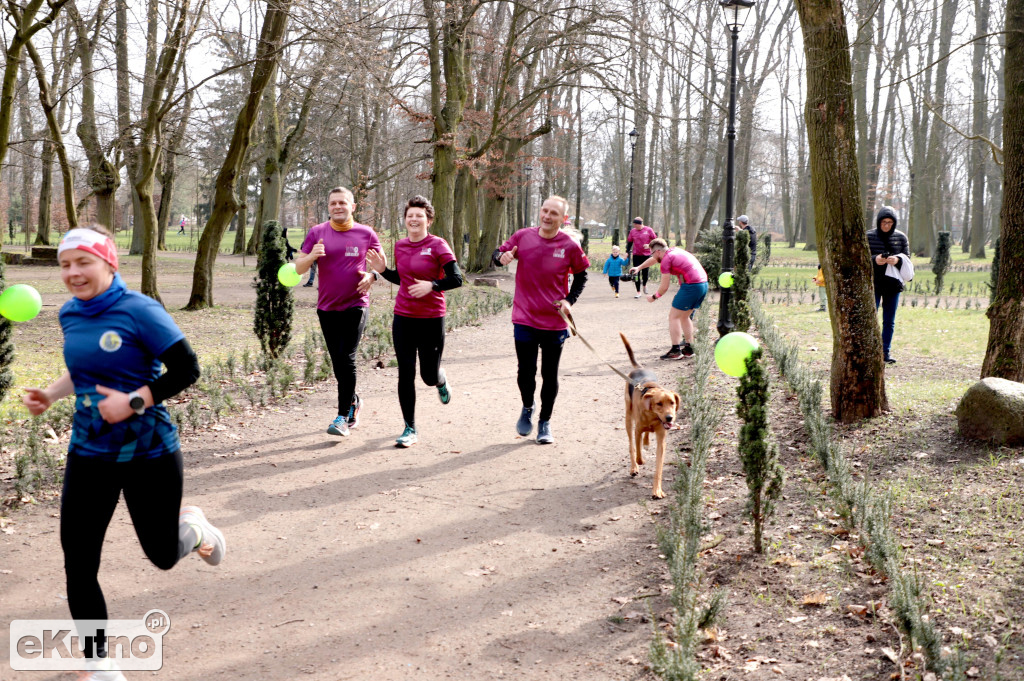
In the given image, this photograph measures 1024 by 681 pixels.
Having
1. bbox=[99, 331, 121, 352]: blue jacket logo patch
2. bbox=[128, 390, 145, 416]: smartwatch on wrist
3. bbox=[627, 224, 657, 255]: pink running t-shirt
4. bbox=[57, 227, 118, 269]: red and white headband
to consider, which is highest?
bbox=[627, 224, 657, 255]: pink running t-shirt

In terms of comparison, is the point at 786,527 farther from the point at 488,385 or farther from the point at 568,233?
the point at 488,385

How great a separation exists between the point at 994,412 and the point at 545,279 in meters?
3.44

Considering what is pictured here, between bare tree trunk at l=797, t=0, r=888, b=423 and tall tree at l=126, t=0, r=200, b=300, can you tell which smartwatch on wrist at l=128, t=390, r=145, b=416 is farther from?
tall tree at l=126, t=0, r=200, b=300

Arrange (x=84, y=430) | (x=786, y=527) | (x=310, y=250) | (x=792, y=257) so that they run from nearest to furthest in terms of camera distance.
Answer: (x=84, y=430) < (x=786, y=527) < (x=310, y=250) < (x=792, y=257)

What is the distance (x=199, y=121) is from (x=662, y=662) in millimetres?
14314

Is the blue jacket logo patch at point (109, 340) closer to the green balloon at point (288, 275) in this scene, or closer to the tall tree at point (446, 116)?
the green balloon at point (288, 275)

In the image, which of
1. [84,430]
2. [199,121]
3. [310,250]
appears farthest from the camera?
[199,121]

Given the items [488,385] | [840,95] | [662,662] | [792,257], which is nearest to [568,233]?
[840,95]

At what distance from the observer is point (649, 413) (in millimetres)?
5816

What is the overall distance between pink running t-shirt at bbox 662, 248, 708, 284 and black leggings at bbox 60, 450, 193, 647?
27.0ft

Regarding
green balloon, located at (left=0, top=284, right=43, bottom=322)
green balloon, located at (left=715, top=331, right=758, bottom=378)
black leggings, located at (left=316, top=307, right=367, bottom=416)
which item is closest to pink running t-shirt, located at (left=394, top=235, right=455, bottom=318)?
black leggings, located at (left=316, top=307, right=367, bottom=416)

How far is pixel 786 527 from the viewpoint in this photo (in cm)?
529

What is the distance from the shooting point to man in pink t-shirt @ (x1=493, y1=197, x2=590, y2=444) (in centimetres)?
670

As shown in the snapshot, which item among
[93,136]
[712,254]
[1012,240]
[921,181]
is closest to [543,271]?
[1012,240]
